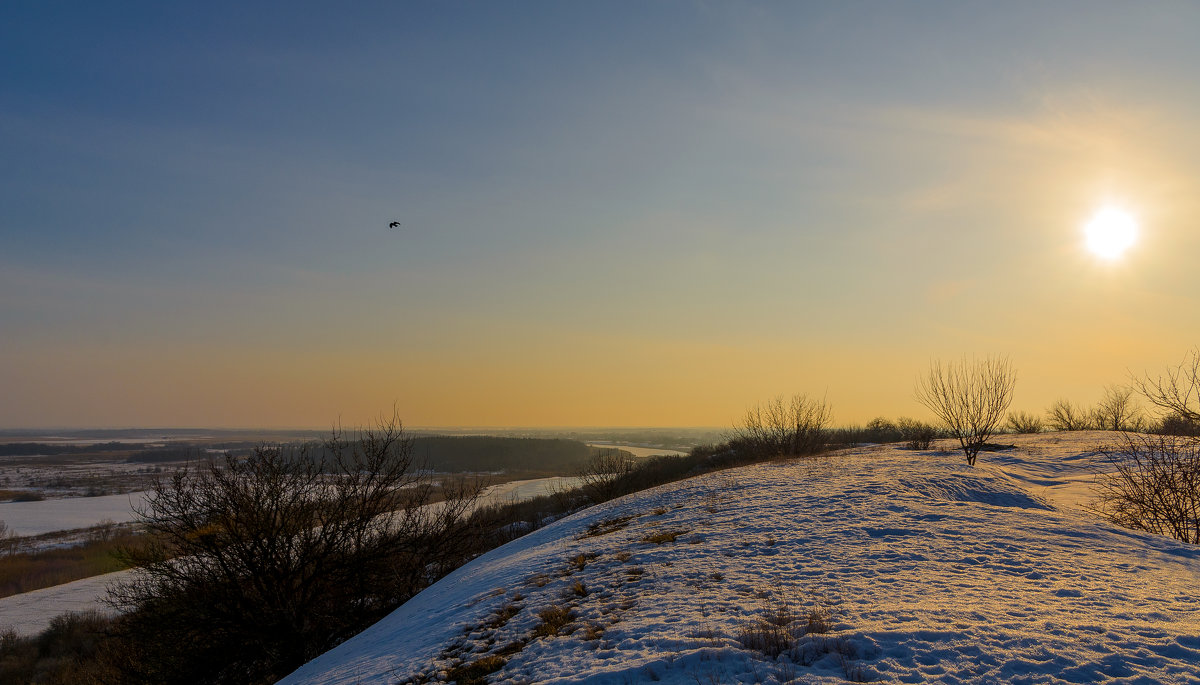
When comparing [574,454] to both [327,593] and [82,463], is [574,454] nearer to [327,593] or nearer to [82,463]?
[327,593]

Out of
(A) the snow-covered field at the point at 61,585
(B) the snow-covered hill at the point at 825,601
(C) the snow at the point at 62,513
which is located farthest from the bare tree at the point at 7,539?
(B) the snow-covered hill at the point at 825,601

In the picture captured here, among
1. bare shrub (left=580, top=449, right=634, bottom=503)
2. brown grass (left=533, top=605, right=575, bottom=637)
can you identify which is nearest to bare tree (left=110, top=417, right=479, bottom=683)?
bare shrub (left=580, top=449, right=634, bottom=503)

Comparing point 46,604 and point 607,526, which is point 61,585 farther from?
point 607,526

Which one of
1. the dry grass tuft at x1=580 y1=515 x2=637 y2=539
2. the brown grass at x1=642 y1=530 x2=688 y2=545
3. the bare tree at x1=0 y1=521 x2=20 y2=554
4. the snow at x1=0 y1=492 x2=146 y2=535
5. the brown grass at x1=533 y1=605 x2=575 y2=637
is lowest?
the snow at x1=0 y1=492 x2=146 y2=535

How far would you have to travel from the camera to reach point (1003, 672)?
4473mm

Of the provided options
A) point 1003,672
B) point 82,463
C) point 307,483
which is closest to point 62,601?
point 307,483

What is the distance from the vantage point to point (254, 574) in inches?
641

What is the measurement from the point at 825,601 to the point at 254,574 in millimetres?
16985

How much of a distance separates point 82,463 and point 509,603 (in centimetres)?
16494

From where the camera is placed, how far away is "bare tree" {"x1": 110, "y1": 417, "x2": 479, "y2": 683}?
1606 cm

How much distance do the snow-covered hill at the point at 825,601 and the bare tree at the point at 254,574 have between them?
7.36 meters

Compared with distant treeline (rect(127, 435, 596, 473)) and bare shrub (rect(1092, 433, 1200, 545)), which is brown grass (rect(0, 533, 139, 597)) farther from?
distant treeline (rect(127, 435, 596, 473))

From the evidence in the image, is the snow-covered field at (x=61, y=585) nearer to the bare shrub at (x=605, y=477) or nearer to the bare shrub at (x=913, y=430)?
the bare shrub at (x=605, y=477)

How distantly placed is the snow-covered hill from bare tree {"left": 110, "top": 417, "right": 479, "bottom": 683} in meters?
7.36
